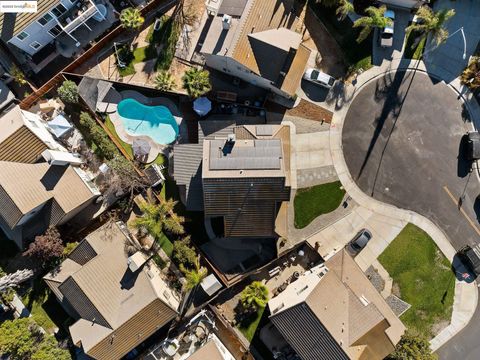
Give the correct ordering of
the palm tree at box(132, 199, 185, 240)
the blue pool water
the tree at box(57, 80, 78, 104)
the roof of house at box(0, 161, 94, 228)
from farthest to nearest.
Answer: the blue pool water
the palm tree at box(132, 199, 185, 240)
the tree at box(57, 80, 78, 104)
the roof of house at box(0, 161, 94, 228)

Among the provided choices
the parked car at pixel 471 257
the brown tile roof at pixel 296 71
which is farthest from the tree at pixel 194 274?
the parked car at pixel 471 257

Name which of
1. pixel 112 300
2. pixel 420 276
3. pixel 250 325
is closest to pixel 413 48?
pixel 420 276

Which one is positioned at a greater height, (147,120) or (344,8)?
(147,120)

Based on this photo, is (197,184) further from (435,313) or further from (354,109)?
(435,313)

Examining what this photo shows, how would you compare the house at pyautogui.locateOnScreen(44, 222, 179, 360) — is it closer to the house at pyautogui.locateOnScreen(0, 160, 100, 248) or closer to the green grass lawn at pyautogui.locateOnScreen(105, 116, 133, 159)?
the house at pyautogui.locateOnScreen(0, 160, 100, 248)

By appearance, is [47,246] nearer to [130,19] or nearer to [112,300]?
[112,300]

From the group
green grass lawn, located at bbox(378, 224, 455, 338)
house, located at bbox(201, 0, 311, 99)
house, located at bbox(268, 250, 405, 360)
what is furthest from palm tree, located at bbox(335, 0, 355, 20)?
house, located at bbox(268, 250, 405, 360)
